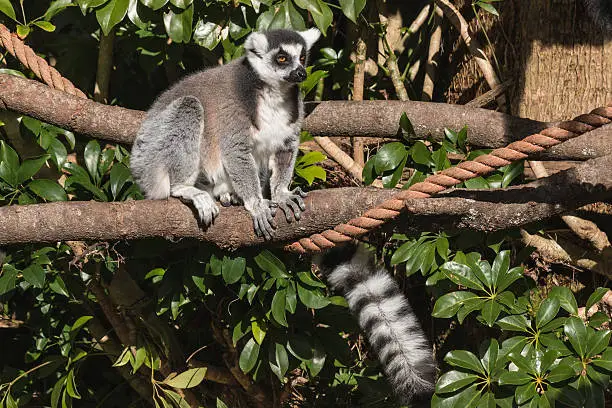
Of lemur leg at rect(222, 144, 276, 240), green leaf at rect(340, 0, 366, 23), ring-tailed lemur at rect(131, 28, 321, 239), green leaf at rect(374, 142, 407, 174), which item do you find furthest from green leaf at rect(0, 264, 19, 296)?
green leaf at rect(340, 0, 366, 23)

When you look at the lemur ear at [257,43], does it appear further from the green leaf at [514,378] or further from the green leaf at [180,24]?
the green leaf at [514,378]

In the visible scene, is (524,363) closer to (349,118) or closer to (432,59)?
(349,118)

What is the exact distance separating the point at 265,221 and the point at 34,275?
1.15m

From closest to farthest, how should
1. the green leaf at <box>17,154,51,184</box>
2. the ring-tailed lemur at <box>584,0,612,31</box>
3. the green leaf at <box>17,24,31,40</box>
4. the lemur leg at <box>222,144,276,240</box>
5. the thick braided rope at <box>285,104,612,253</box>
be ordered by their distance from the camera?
the ring-tailed lemur at <box>584,0,612,31</box>, the thick braided rope at <box>285,104,612,253</box>, the lemur leg at <box>222,144,276,240</box>, the green leaf at <box>17,154,51,184</box>, the green leaf at <box>17,24,31,40</box>

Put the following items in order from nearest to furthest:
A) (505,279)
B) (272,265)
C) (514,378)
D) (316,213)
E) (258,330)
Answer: (514,378)
(316,213)
(505,279)
(272,265)
(258,330)

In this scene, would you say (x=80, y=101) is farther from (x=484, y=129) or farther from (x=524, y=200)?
(x=524, y=200)

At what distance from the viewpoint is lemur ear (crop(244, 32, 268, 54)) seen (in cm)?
395

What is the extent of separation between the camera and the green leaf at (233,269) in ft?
11.0

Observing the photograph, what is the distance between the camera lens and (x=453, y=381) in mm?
3123

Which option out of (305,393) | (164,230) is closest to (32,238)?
(164,230)

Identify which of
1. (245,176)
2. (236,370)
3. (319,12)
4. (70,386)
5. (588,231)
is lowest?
(236,370)

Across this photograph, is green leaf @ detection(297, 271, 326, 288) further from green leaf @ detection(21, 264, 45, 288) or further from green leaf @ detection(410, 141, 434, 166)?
green leaf @ detection(21, 264, 45, 288)

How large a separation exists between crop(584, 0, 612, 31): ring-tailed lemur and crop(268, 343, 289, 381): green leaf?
206 cm

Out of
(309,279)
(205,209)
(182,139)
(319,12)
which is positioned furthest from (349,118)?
(205,209)
